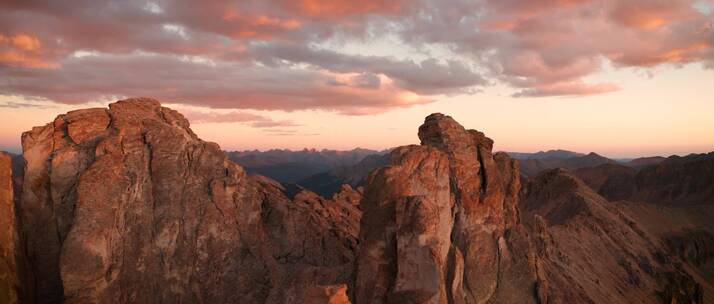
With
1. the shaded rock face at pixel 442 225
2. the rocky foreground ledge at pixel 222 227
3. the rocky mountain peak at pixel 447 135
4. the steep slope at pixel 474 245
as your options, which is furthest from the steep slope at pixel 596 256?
the rocky mountain peak at pixel 447 135

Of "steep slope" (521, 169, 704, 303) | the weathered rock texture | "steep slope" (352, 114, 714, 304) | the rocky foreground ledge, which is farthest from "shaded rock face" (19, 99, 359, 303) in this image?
"steep slope" (521, 169, 704, 303)

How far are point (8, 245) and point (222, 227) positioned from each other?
17.7m

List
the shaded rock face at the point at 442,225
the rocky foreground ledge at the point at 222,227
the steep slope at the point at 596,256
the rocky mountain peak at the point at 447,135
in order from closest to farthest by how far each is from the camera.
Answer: the shaded rock face at the point at 442,225 → the rocky foreground ledge at the point at 222,227 → the rocky mountain peak at the point at 447,135 → the steep slope at the point at 596,256

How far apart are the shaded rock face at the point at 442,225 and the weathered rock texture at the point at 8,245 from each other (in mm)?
28348

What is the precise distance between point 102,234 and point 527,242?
46.3 meters

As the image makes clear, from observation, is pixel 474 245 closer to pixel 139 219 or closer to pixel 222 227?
pixel 222 227

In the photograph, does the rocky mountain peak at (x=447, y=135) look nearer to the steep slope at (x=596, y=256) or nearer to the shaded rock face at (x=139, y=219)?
the steep slope at (x=596, y=256)

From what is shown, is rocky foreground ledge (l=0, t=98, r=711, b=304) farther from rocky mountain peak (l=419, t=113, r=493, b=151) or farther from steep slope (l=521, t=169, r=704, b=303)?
steep slope (l=521, t=169, r=704, b=303)

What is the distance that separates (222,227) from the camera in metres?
52.0

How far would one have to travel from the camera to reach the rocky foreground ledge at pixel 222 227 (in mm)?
43156

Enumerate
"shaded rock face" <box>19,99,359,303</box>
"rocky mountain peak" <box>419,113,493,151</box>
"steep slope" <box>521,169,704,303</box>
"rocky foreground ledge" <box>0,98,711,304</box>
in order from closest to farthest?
"rocky foreground ledge" <box>0,98,711,304</box> < "shaded rock face" <box>19,99,359,303</box> < "rocky mountain peak" <box>419,113,493,151</box> < "steep slope" <box>521,169,704,303</box>

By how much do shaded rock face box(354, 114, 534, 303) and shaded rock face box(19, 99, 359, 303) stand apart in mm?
6863

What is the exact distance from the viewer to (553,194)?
157875mm

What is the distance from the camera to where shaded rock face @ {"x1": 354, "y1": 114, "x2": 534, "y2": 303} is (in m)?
40.4
